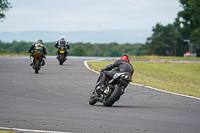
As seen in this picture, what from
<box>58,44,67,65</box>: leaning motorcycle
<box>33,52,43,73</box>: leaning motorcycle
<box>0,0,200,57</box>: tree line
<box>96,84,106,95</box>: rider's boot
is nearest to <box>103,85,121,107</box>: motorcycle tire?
<box>96,84,106,95</box>: rider's boot

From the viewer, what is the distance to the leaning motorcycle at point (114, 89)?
10312mm

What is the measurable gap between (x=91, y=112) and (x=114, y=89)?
1.17 meters

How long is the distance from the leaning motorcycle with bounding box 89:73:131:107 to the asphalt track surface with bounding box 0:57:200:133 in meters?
0.23

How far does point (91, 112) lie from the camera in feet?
31.3

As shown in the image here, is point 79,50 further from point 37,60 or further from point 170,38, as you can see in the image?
point 37,60

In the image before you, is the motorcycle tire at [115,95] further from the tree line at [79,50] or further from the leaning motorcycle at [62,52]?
the tree line at [79,50]

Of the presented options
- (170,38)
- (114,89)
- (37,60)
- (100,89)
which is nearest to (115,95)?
(114,89)

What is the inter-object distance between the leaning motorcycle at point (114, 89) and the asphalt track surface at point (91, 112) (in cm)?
23

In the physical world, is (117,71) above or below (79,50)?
above

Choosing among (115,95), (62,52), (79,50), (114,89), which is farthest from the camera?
(79,50)

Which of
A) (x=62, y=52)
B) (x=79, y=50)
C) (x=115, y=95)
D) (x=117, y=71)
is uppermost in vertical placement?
(x=62, y=52)

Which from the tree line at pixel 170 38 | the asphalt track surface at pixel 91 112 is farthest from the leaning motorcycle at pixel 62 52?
the tree line at pixel 170 38

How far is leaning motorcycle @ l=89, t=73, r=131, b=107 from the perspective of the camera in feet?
33.8

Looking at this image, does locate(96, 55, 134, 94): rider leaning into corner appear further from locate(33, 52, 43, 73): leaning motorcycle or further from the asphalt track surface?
locate(33, 52, 43, 73): leaning motorcycle
